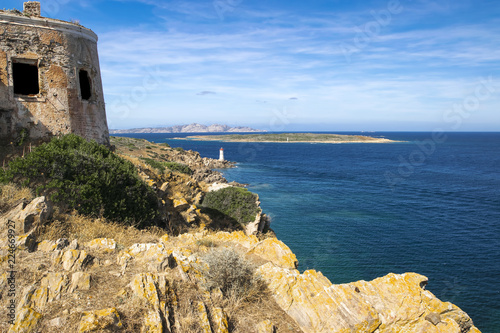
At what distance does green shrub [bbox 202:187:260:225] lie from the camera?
24.3 m

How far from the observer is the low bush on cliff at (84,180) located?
1043 cm

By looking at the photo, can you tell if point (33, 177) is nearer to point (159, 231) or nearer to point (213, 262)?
point (159, 231)

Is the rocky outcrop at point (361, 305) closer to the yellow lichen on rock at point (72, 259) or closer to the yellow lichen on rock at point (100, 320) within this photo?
the yellow lichen on rock at point (100, 320)

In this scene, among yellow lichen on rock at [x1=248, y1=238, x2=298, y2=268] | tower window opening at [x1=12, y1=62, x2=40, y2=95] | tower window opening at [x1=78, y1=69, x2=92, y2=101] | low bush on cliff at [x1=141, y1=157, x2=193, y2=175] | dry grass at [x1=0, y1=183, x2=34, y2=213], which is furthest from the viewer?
low bush on cliff at [x1=141, y1=157, x2=193, y2=175]

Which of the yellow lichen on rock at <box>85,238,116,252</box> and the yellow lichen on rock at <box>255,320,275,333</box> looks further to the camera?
the yellow lichen on rock at <box>85,238,116,252</box>

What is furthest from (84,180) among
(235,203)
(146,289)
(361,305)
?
(235,203)

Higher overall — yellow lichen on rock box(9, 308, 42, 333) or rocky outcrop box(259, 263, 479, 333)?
yellow lichen on rock box(9, 308, 42, 333)

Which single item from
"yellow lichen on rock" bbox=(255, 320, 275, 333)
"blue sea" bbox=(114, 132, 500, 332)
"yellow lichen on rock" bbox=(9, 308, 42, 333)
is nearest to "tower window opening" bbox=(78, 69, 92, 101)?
"yellow lichen on rock" bbox=(9, 308, 42, 333)

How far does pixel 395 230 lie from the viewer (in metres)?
31.0

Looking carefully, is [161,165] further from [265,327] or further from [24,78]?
[265,327]

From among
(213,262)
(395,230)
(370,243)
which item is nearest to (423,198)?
(395,230)

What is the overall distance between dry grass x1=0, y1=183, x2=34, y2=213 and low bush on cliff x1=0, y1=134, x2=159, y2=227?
398 millimetres

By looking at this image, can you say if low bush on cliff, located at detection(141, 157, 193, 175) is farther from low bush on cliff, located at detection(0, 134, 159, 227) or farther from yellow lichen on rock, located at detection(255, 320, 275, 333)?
yellow lichen on rock, located at detection(255, 320, 275, 333)

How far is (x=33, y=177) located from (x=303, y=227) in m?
25.3
